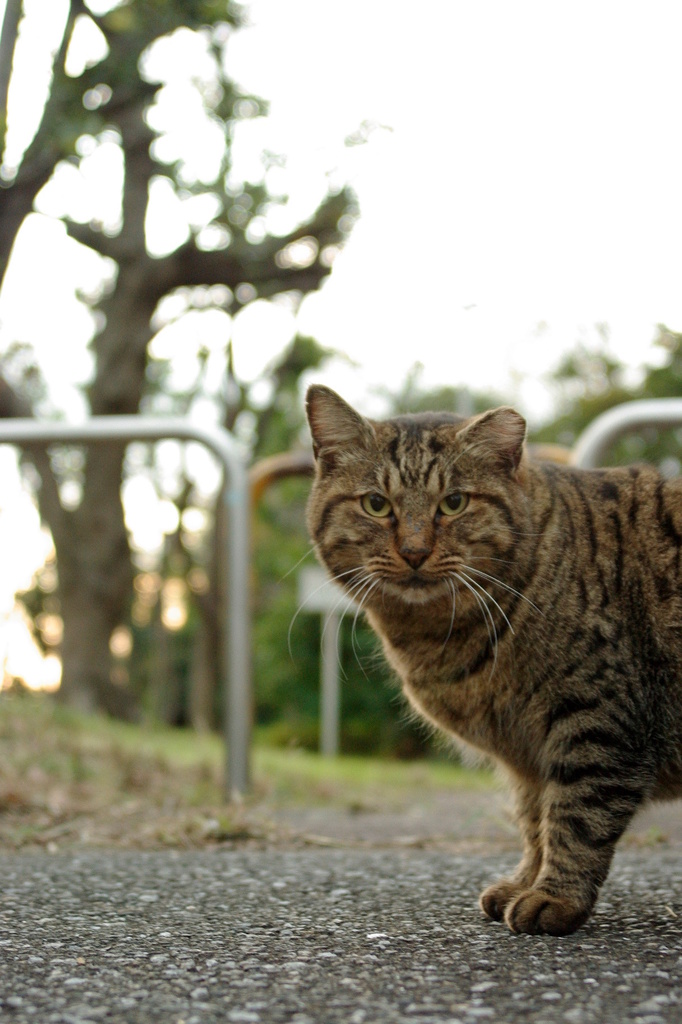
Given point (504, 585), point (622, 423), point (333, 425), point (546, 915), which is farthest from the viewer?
point (622, 423)

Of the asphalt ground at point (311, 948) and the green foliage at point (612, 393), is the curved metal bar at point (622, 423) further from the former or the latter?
the green foliage at point (612, 393)

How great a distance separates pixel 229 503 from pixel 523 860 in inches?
97.2

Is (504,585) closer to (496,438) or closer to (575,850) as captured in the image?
(496,438)

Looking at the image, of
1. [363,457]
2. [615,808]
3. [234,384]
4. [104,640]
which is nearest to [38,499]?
[104,640]

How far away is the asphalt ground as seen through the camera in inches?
64.7

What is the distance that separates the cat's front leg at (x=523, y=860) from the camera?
239cm

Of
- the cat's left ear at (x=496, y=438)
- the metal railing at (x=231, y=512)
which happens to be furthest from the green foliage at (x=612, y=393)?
the cat's left ear at (x=496, y=438)

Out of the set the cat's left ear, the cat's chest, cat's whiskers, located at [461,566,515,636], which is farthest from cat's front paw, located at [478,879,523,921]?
the cat's left ear

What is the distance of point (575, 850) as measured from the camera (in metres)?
2.31

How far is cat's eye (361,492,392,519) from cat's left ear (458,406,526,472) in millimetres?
284

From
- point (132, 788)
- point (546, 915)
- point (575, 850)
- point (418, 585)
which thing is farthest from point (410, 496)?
point (132, 788)

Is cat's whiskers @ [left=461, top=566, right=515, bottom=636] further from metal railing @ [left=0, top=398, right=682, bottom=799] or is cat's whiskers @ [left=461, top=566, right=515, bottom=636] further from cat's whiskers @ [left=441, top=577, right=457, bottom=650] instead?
metal railing @ [left=0, top=398, right=682, bottom=799]

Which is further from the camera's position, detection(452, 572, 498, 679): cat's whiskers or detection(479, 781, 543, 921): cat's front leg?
detection(452, 572, 498, 679): cat's whiskers

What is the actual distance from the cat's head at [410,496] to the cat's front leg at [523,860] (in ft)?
2.16
